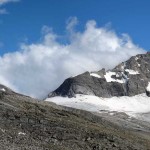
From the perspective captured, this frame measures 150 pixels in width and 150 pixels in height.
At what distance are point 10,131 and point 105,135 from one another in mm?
23141

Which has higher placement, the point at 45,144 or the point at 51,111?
the point at 51,111

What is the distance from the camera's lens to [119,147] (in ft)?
324

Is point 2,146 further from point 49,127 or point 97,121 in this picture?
point 97,121

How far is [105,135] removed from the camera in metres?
104

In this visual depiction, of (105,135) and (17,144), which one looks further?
(105,135)

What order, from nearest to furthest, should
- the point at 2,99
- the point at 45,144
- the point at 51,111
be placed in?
the point at 45,144, the point at 2,99, the point at 51,111

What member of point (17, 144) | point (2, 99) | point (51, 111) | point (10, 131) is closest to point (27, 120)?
point (10, 131)

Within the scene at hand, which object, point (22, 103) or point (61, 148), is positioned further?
point (22, 103)

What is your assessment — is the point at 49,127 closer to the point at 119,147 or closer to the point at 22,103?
the point at 119,147

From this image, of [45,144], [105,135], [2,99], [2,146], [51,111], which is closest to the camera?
[2,146]

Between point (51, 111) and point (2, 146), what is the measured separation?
6175 centimetres

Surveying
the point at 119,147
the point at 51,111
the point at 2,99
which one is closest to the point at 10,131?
the point at 119,147

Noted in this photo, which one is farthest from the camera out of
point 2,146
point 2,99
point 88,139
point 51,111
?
point 51,111

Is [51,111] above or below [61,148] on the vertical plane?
above
